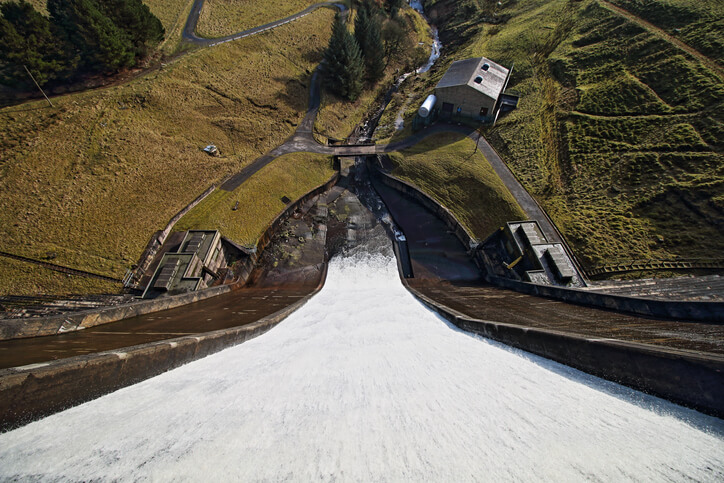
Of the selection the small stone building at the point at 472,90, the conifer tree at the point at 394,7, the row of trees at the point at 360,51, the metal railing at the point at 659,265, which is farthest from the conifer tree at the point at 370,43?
the metal railing at the point at 659,265

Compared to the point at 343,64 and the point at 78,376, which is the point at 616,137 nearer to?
the point at 343,64

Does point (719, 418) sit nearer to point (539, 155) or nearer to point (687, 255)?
point (687, 255)

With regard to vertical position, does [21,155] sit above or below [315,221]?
above

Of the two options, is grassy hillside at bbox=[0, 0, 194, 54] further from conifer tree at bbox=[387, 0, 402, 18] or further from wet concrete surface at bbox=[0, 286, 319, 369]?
wet concrete surface at bbox=[0, 286, 319, 369]

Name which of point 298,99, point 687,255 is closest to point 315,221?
point 298,99

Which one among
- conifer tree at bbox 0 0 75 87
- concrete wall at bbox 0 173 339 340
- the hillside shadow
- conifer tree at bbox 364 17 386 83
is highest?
conifer tree at bbox 364 17 386 83

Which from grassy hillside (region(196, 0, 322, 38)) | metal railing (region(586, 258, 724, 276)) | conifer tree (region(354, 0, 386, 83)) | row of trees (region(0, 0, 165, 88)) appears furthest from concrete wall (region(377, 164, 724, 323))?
grassy hillside (region(196, 0, 322, 38))
